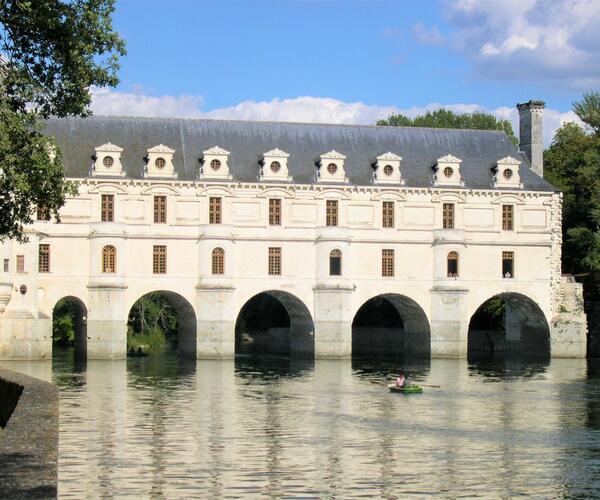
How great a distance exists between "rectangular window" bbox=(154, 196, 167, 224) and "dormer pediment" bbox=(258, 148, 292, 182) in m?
5.25

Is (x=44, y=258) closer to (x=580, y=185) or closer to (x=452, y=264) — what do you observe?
(x=452, y=264)

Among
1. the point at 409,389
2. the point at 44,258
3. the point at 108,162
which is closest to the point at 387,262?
the point at 108,162

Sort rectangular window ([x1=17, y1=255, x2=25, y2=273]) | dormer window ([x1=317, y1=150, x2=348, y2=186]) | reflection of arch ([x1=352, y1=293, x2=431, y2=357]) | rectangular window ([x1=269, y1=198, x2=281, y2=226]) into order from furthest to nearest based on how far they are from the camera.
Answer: reflection of arch ([x1=352, y1=293, x2=431, y2=357]) < dormer window ([x1=317, y1=150, x2=348, y2=186]) < rectangular window ([x1=269, y1=198, x2=281, y2=226]) < rectangular window ([x1=17, y1=255, x2=25, y2=273])

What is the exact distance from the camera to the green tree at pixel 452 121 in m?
102

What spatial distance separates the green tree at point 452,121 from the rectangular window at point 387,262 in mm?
34281

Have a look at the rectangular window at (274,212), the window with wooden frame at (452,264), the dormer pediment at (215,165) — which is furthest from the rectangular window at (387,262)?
the dormer pediment at (215,165)

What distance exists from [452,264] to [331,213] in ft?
23.6

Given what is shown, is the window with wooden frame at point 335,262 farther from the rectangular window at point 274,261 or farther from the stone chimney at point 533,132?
the stone chimney at point 533,132

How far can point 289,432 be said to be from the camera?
35500 millimetres

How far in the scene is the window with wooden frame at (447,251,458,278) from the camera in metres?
69.0

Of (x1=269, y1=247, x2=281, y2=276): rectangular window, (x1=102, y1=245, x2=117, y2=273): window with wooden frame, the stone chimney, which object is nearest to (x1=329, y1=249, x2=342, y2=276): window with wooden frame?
(x1=269, y1=247, x2=281, y2=276): rectangular window

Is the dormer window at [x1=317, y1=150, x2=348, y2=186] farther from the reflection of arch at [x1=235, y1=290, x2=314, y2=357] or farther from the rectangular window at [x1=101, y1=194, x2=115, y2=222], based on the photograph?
the reflection of arch at [x1=235, y1=290, x2=314, y2=357]

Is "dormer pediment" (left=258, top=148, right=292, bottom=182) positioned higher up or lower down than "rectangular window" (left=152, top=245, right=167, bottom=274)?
higher up

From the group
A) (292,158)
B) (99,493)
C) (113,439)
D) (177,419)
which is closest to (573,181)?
(292,158)
